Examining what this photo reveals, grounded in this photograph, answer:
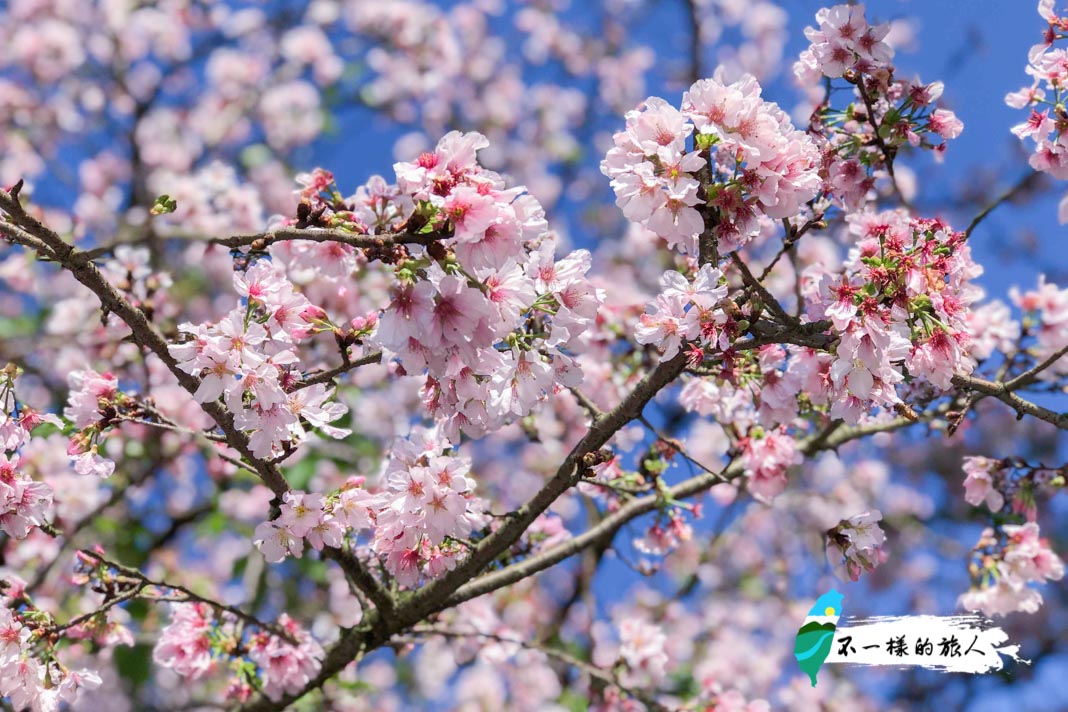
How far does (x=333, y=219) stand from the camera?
6.59 ft

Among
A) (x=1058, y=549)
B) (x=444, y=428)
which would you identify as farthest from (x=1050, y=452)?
(x=444, y=428)

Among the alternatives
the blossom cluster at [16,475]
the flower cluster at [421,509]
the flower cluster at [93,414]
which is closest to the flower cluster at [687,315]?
the flower cluster at [421,509]

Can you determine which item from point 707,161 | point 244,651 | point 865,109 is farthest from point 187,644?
point 865,109

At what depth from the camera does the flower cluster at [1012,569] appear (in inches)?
118

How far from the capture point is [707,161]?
2.05 metres

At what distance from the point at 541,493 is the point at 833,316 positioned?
957 millimetres

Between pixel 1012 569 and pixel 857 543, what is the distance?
1.05 metres

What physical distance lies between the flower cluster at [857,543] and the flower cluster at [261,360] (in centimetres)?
141

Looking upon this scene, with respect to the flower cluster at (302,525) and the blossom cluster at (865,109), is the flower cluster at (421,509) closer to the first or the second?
the flower cluster at (302,525)

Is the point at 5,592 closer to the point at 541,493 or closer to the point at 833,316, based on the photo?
the point at 541,493

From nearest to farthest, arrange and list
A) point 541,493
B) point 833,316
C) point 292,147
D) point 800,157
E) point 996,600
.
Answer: point 833,316 → point 800,157 → point 541,493 → point 996,600 → point 292,147

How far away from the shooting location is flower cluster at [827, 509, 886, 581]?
7.87ft

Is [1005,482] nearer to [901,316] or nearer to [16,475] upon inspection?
[901,316]

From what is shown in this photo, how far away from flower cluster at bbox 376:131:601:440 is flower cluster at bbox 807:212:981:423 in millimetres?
588
